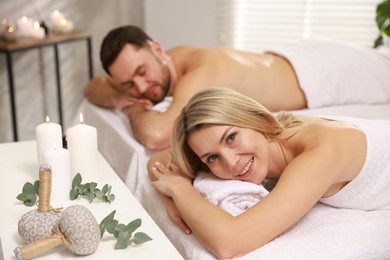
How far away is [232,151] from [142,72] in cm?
94

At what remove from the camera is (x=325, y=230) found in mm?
1278

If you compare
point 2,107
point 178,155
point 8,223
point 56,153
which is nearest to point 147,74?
point 178,155

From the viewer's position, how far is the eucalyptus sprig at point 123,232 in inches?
40.8

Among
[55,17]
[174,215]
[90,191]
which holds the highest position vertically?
[55,17]

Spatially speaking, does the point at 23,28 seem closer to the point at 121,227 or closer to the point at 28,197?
the point at 28,197

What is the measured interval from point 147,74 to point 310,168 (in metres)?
1.10

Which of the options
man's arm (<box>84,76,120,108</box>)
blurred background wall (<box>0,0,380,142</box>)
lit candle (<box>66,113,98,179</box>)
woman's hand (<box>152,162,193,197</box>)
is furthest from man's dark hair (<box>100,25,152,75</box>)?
blurred background wall (<box>0,0,380,142</box>)

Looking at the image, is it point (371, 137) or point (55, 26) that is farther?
point (55, 26)

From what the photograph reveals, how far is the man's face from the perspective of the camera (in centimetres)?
214

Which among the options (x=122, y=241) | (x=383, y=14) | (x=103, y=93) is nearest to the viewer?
(x=122, y=241)

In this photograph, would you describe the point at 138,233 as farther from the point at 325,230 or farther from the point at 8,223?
the point at 325,230

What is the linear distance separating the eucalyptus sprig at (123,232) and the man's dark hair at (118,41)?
1.18m

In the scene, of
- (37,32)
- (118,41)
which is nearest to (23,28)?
(37,32)

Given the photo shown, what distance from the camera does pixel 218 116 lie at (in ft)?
4.26
